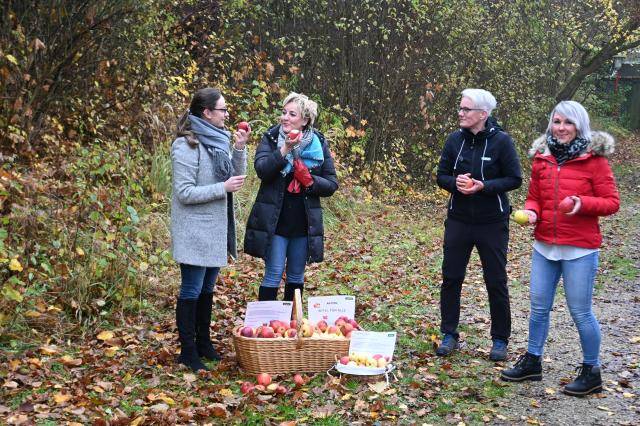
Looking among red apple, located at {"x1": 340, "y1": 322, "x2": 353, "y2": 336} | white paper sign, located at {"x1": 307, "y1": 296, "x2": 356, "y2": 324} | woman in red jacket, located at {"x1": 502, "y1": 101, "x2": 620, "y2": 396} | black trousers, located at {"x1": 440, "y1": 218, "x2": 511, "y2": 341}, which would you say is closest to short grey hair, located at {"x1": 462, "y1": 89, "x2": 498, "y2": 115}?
woman in red jacket, located at {"x1": 502, "y1": 101, "x2": 620, "y2": 396}

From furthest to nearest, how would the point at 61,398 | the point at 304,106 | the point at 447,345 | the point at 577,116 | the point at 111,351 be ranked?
1. the point at 447,345
2. the point at 111,351
3. the point at 304,106
4. the point at 577,116
5. the point at 61,398

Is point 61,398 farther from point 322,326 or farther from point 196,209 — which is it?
point 322,326

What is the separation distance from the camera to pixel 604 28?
20719 millimetres

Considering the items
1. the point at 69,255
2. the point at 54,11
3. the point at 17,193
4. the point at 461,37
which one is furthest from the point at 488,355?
the point at 461,37

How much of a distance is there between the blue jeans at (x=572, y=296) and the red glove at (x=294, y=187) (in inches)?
69.4

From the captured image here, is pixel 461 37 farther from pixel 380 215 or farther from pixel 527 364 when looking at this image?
pixel 527 364

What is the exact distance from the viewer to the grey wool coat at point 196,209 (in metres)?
5.06

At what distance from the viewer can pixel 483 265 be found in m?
5.70

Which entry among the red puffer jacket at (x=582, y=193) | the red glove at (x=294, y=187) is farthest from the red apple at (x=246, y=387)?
the red puffer jacket at (x=582, y=193)

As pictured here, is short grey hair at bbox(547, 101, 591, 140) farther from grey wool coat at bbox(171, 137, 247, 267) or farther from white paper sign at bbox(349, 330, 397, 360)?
grey wool coat at bbox(171, 137, 247, 267)

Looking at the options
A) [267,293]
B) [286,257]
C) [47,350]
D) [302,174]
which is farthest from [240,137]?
[47,350]

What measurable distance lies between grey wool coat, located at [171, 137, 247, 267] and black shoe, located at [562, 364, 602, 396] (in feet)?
8.41

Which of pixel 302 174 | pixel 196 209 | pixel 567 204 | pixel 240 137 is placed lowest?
pixel 196 209

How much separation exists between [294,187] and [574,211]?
196 cm
